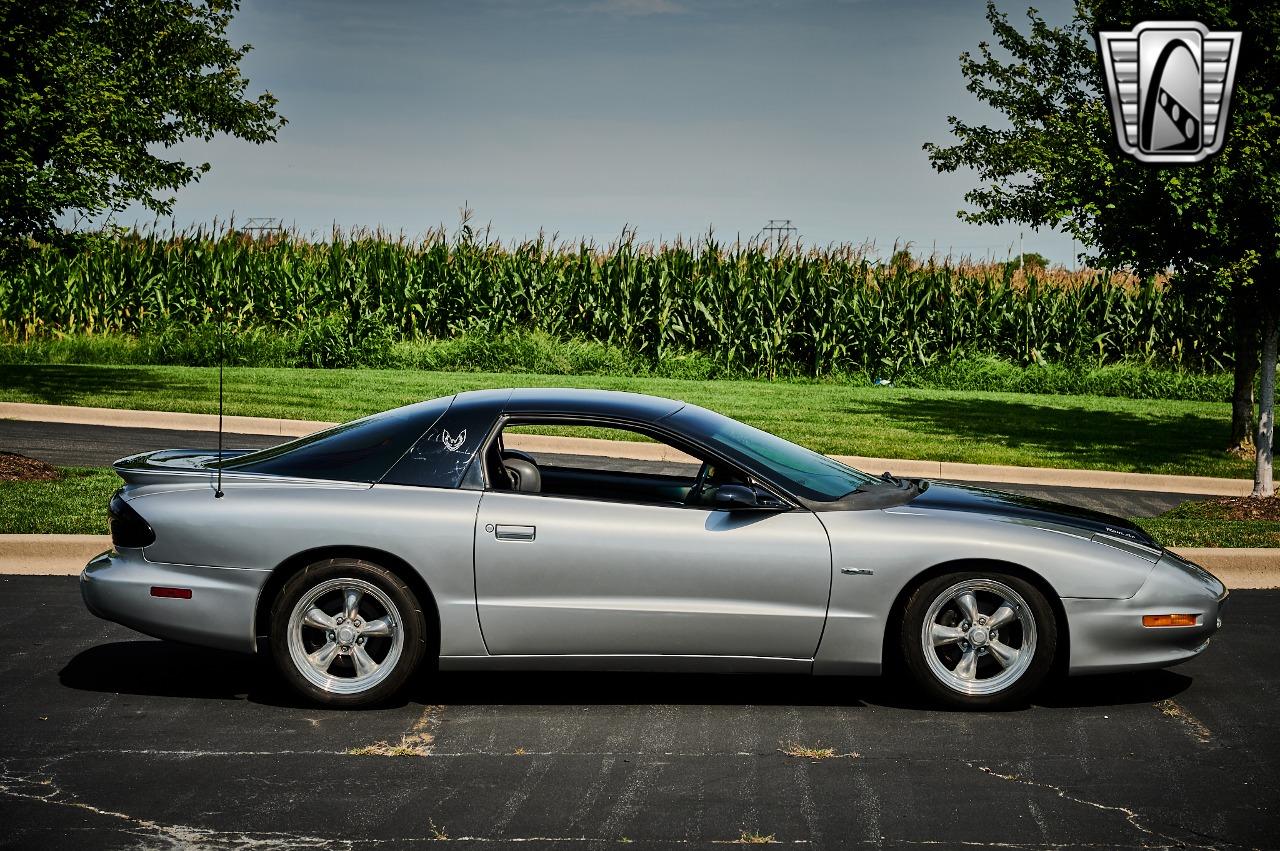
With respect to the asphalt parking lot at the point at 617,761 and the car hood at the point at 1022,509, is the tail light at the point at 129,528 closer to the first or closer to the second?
the asphalt parking lot at the point at 617,761

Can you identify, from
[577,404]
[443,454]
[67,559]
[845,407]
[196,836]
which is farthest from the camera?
[845,407]

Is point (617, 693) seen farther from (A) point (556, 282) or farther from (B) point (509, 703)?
(A) point (556, 282)

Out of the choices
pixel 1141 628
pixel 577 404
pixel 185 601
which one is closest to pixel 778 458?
pixel 577 404

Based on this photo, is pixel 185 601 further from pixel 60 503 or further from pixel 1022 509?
pixel 60 503

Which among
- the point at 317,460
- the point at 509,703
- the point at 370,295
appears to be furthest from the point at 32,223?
the point at 370,295

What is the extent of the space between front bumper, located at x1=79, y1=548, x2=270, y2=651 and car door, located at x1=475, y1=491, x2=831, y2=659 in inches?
40.3

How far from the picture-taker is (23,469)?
475 inches

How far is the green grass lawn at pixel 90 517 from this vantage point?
964 centimetres

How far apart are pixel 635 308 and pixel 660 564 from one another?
22.4m

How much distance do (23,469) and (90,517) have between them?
2.57m

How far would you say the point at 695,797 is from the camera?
496 centimetres

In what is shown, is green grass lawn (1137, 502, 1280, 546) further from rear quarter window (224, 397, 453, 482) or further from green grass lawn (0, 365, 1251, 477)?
rear quarter window (224, 397, 453, 482)

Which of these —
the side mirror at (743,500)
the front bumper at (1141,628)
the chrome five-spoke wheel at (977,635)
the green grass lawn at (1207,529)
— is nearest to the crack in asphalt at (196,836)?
the side mirror at (743,500)

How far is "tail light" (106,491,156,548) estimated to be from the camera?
20.2 ft
